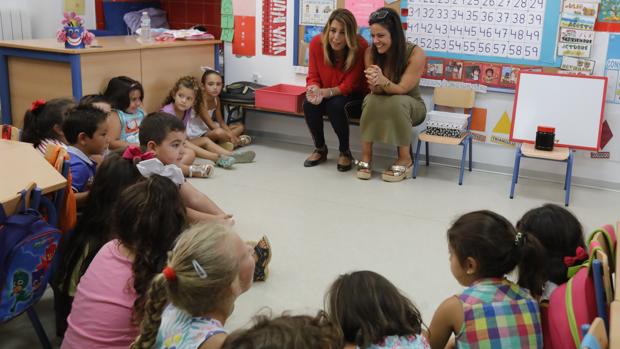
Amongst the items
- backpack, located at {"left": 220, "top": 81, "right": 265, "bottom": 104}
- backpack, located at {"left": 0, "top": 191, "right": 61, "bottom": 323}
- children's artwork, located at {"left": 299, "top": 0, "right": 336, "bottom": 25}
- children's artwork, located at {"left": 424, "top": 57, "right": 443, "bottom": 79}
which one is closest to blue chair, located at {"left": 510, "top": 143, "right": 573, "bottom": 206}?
children's artwork, located at {"left": 424, "top": 57, "right": 443, "bottom": 79}

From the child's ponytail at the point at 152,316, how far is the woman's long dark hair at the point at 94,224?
696 mm

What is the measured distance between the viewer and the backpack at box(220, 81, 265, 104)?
525 cm

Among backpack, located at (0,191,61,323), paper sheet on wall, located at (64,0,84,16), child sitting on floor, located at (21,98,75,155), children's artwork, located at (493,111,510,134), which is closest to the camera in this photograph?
backpack, located at (0,191,61,323)

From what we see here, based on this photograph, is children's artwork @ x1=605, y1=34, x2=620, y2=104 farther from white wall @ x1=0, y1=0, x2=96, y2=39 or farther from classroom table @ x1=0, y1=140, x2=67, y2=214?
white wall @ x1=0, y1=0, x2=96, y2=39

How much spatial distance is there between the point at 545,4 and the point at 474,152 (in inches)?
46.1

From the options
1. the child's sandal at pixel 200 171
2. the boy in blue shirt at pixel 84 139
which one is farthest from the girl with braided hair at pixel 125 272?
the child's sandal at pixel 200 171

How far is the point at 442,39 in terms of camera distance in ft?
15.3

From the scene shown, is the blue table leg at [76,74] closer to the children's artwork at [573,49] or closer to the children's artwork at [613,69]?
the children's artwork at [573,49]

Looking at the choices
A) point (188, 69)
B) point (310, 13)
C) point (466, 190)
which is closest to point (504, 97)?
point (466, 190)

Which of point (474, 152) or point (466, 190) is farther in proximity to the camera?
point (474, 152)

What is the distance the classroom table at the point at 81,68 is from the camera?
4.34 metres

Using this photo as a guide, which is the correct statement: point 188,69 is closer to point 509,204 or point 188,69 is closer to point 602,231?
point 509,204

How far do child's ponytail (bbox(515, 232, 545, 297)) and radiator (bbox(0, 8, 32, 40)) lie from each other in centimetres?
486

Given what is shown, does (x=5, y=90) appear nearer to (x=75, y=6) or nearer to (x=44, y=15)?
(x=44, y=15)
